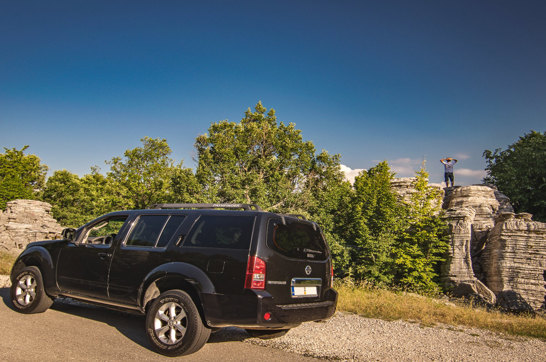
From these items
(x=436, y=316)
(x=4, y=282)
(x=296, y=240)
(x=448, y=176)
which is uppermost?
(x=448, y=176)

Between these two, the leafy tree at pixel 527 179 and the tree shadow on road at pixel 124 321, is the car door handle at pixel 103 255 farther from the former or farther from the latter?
the leafy tree at pixel 527 179

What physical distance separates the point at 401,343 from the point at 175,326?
10.3 ft

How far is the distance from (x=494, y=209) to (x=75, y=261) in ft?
104

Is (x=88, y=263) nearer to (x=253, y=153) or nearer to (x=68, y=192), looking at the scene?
(x=253, y=153)

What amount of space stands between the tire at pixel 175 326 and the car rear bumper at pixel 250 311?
0.18 metres

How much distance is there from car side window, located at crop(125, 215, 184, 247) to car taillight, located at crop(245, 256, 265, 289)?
149cm

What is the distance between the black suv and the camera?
13.9ft

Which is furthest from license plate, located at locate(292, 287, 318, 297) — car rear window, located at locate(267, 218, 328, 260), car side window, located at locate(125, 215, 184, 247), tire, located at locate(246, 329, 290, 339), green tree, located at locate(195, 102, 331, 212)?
green tree, located at locate(195, 102, 331, 212)

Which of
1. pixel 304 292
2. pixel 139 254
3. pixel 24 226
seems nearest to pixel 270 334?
pixel 304 292

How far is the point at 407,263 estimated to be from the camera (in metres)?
23.6

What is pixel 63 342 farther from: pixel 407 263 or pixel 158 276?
pixel 407 263

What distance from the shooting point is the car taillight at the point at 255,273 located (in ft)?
13.7

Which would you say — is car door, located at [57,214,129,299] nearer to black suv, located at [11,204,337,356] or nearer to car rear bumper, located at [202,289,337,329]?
black suv, located at [11,204,337,356]

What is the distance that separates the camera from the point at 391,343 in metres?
5.16
